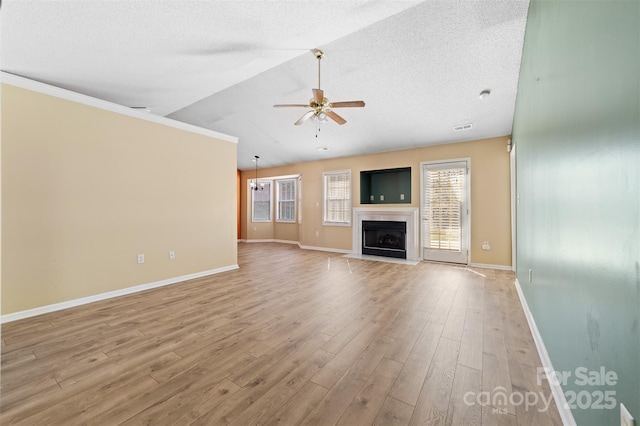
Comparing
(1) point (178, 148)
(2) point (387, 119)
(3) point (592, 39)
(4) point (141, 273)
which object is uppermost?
(2) point (387, 119)

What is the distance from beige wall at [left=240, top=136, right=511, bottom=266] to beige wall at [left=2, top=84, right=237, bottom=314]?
3.48 m

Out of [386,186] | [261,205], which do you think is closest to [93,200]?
[386,186]

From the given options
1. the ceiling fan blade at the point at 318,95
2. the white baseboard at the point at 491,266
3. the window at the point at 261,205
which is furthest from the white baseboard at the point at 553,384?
the window at the point at 261,205

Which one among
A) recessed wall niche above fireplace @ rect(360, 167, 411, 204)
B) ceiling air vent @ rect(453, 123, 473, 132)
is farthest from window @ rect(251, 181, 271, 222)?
ceiling air vent @ rect(453, 123, 473, 132)

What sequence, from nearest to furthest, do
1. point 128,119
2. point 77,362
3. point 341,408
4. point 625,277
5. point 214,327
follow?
point 625,277 → point 341,408 → point 77,362 → point 214,327 → point 128,119

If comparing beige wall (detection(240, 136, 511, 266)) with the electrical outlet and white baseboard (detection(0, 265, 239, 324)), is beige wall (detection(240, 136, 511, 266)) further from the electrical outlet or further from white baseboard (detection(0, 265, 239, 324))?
the electrical outlet

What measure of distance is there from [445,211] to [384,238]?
1.55 meters

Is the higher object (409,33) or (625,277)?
(409,33)

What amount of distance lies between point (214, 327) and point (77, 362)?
3.25 feet

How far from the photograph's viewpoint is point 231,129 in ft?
19.4

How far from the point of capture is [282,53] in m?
2.92

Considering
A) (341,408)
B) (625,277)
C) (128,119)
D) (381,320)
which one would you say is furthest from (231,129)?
(625,277)

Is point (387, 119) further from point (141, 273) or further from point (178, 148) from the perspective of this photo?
point (141, 273)

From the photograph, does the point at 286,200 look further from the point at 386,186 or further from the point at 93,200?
the point at 93,200
